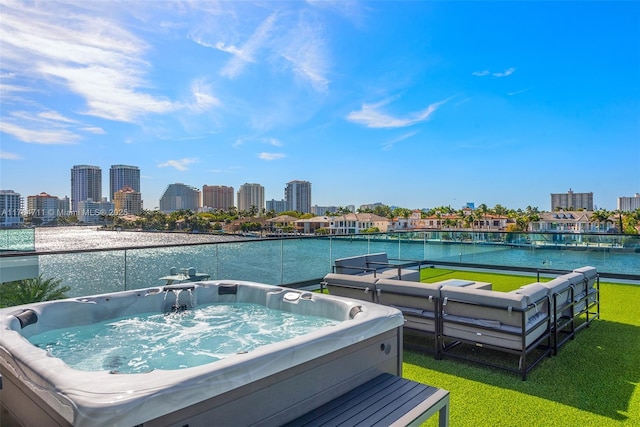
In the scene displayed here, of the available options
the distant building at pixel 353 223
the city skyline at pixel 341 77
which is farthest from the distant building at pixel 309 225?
the city skyline at pixel 341 77

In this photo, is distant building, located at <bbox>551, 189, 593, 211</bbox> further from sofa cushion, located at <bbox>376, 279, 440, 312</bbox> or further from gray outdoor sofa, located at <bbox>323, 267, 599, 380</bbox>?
sofa cushion, located at <bbox>376, 279, 440, 312</bbox>

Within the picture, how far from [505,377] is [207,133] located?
22988 mm

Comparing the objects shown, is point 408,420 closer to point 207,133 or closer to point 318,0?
point 318,0

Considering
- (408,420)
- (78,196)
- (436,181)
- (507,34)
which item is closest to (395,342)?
(408,420)

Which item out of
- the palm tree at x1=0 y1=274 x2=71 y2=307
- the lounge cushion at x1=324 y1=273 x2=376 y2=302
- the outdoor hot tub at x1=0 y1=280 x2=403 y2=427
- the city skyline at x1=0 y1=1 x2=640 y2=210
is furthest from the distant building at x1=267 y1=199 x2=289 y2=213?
the outdoor hot tub at x1=0 y1=280 x2=403 y2=427

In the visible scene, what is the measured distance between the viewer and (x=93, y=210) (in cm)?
5559

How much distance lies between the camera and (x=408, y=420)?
1.95 meters

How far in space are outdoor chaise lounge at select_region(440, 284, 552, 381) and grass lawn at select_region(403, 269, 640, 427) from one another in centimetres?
14

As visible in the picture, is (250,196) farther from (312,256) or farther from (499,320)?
(499,320)

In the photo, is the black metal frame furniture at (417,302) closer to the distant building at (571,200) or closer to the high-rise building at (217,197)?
the high-rise building at (217,197)

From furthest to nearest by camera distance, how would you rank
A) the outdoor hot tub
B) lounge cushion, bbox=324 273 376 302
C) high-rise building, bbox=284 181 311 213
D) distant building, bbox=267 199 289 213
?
distant building, bbox=267 199 289 213
high-rise building, bbox=284 181 311 213
lounge cushion, bbox=324 273 376 302
the outdoor hot tub

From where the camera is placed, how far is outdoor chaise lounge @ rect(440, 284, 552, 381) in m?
3.22

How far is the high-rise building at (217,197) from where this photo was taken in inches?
2940

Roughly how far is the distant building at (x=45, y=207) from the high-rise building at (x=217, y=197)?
27.6 meters
